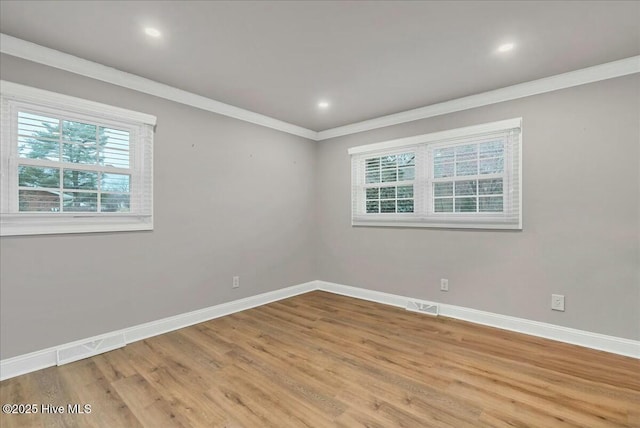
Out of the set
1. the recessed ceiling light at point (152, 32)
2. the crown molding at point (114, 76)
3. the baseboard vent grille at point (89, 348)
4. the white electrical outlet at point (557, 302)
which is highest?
the recessed ceiling light at point (152, 32)

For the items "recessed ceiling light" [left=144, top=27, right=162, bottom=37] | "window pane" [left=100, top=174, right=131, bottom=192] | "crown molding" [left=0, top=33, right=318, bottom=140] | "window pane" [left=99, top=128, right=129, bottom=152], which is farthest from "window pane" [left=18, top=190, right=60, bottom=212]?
"recessed ceiling light" [left=144, top=27, right=162, bottom=37]

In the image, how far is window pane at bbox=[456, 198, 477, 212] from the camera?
3.52 m

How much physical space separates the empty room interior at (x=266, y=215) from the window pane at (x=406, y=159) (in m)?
0.02

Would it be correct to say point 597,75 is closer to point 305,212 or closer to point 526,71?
point 526,71

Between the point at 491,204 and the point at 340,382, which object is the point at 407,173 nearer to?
the point at 491,204

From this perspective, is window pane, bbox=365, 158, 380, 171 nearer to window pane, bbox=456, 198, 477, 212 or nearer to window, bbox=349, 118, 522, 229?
window, bbox=349, 118, 522, 229

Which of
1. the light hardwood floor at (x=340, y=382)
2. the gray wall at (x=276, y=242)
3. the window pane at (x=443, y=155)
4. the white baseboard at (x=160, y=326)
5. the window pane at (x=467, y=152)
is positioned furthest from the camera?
the window pane at (x=443, y=155)

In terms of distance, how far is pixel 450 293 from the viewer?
144 inches

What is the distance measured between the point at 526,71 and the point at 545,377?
2612 mm

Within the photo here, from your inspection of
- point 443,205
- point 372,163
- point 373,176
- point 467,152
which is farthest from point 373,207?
point 467,152

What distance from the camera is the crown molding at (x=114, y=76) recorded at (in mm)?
2363

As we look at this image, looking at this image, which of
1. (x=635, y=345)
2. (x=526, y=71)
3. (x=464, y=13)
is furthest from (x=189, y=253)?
(x=635, y=345)

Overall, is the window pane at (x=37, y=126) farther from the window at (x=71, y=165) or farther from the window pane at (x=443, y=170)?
the window pane at (x=443, y=170)

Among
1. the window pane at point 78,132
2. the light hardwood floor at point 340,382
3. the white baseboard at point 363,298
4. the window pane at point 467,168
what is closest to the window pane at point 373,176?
the window pane at point 467,168
